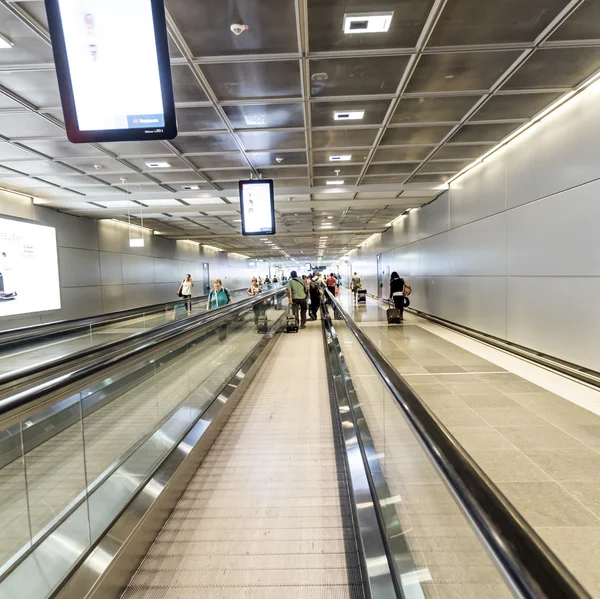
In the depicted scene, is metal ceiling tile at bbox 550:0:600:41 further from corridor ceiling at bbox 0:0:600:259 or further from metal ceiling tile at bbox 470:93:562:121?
metal ceiling tile at bbox 470:93:562:121

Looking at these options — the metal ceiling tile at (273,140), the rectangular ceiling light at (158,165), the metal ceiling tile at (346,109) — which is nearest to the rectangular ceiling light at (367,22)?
the metal ceiling tile at (346,109)

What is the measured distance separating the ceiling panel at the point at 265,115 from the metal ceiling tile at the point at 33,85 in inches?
85.4

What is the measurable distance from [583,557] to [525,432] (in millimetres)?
1730

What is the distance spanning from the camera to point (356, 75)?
455cm

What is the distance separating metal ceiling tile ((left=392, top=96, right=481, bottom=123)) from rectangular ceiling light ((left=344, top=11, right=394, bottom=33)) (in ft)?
5.67

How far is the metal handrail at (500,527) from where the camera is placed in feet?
2.26

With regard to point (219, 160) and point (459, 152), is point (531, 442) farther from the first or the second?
point (219, 160)

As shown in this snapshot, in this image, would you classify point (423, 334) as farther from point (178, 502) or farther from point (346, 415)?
point (178, 502)

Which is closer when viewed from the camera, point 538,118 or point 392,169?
point 538,118

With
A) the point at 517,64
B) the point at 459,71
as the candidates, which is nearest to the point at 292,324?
the point at 459,71

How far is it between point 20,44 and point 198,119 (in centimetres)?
233

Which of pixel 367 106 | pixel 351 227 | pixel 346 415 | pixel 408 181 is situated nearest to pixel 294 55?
pixel 367 106

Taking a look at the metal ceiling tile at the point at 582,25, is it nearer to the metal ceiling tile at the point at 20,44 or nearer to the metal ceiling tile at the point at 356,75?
the metal ceiling tile at the point at 356,75

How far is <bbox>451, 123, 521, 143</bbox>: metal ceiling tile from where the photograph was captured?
632cm
